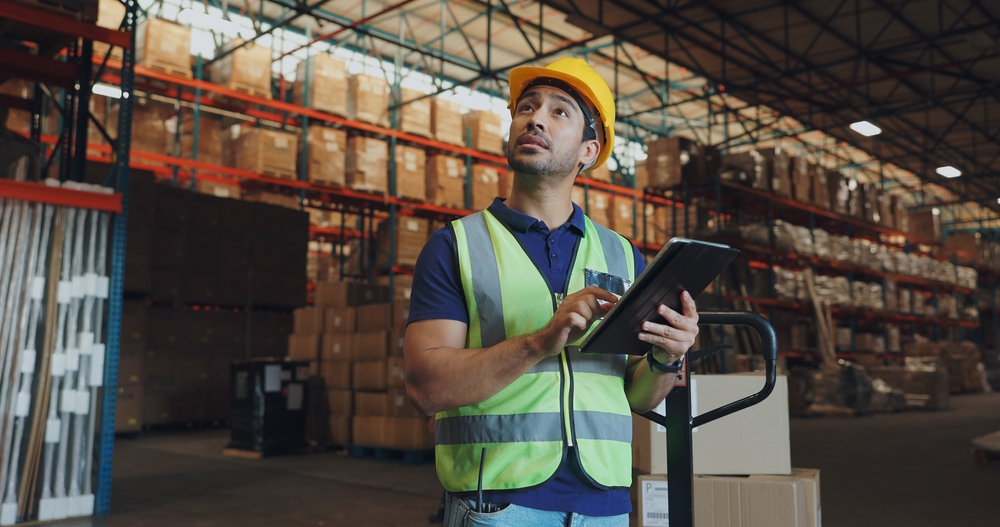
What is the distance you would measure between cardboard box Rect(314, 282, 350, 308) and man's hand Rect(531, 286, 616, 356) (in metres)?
8.33

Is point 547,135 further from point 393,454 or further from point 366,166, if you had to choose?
point 366,166

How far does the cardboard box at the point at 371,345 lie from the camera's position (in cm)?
805

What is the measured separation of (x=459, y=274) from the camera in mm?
1412

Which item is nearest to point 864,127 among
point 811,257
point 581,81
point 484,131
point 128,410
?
point 811,257

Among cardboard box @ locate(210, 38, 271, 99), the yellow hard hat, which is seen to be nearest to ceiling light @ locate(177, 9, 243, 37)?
cardboard box @ locate(210, 38, 271, 99)

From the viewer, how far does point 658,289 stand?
3.85 feet

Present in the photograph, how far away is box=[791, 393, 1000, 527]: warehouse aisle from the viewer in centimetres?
493

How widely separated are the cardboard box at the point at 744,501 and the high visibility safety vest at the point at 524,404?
4.72ft

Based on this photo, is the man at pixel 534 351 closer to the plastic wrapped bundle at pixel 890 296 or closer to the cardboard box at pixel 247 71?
the cardboard box at pixel 247 71

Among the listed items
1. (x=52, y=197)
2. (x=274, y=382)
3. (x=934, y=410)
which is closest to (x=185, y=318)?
(x=274, y=382)

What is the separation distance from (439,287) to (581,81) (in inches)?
19.6

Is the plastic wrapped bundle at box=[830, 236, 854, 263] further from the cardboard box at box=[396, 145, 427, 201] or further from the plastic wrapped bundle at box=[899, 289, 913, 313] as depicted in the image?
the cardboard box at box=[396, 145, 427, 201]

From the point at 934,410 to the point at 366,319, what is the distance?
10.1 m

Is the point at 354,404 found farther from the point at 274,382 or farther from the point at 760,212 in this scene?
the point at 760,212
